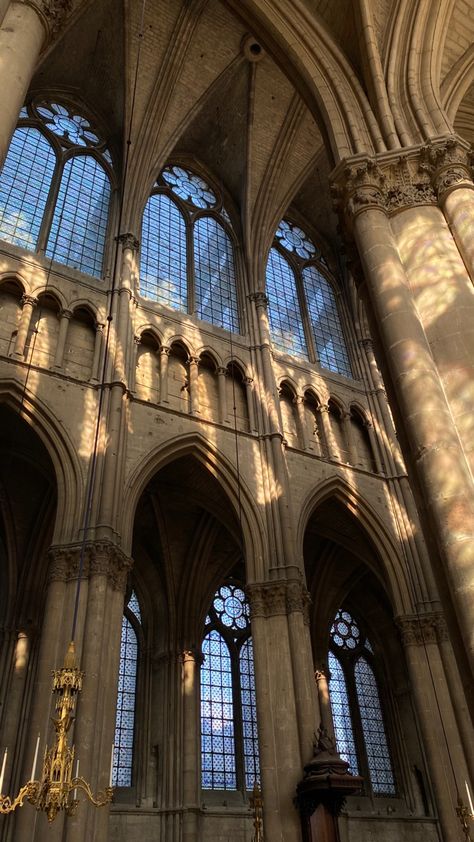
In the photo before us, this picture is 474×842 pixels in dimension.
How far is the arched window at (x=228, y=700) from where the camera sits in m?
15.2

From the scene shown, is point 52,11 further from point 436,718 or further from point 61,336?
point 436,718

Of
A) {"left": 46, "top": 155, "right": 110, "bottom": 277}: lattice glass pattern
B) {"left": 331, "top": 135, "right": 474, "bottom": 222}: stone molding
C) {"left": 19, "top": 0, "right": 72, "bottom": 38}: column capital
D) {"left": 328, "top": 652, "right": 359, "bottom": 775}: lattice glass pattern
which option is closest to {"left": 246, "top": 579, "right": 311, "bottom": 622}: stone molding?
{"left": 328, "top": 652, "right": 359, "bottom": 775}: lattice glass pattern

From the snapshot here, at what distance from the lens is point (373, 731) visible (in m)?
17.9

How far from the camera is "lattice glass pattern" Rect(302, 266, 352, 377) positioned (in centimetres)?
1911

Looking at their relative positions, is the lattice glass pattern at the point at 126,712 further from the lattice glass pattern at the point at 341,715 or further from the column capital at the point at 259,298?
the column capital at the point at 259,298

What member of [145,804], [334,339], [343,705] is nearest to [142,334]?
[334,339]

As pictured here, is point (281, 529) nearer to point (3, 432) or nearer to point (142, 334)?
point (142, 334)

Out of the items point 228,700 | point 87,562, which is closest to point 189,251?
point 87,562

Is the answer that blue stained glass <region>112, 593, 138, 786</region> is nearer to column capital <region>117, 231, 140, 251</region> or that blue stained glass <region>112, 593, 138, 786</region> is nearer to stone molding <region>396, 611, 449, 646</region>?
stone molding <region>396, 611, 449, 646</region>

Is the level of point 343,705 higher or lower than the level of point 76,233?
lower

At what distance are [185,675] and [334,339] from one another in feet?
33.1

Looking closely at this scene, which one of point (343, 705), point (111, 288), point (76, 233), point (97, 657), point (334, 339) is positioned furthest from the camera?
point (334, 339)

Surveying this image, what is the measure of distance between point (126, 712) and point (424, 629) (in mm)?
6739

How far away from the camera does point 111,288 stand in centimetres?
1465
